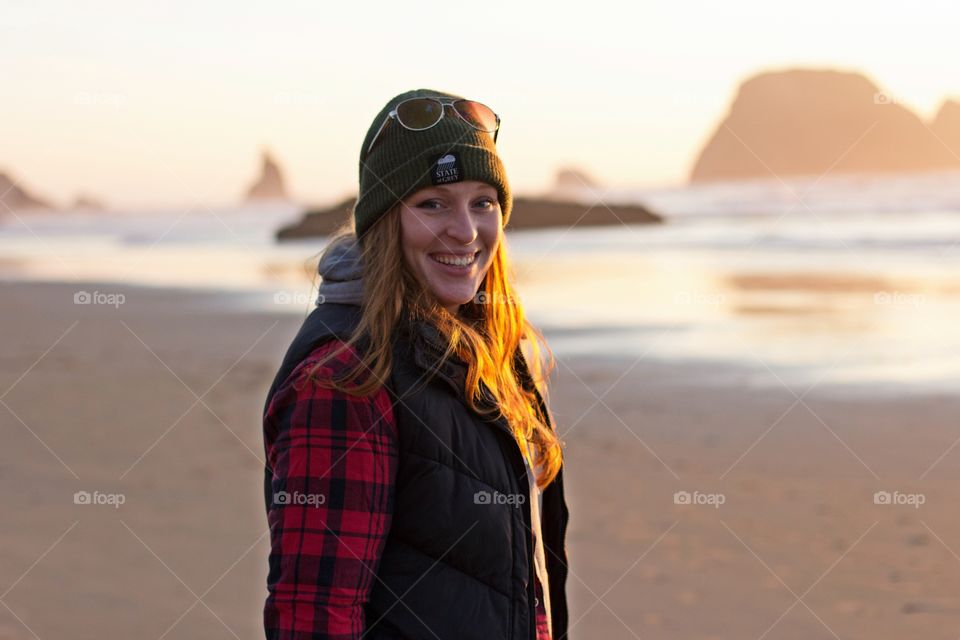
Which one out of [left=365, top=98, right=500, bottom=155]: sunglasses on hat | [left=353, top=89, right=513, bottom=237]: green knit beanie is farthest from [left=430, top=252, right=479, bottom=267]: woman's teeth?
[left=365, top=98, right=500, bottom=155]: sunglasses on hat

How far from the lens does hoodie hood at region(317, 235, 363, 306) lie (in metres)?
1.96

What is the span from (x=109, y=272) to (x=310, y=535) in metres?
24.2

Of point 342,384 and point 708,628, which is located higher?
point 342,384

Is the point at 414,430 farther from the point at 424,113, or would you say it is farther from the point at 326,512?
the point at 424,113

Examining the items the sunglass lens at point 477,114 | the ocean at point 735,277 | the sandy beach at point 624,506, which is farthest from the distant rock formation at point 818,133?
the sunglass lens at point 477,114

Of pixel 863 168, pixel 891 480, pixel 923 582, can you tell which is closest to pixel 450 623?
pixel 923 582

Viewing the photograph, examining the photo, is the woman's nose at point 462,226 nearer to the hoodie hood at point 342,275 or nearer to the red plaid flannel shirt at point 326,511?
the hoodie hood at point 342,275

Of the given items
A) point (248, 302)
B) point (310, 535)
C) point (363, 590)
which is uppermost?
point (310, 535)

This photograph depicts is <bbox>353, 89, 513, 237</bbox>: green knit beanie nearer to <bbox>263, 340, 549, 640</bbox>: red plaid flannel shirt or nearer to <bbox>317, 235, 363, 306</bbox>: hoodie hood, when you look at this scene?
<bbox>317, 235, 363, 306</bbox>: hoodie hood

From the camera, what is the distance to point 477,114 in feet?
7.35

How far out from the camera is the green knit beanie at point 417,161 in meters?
2.06

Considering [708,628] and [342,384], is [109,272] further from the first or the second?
[342,384]

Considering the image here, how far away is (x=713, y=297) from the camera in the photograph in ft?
49.4

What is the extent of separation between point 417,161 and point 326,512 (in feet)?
2.47
